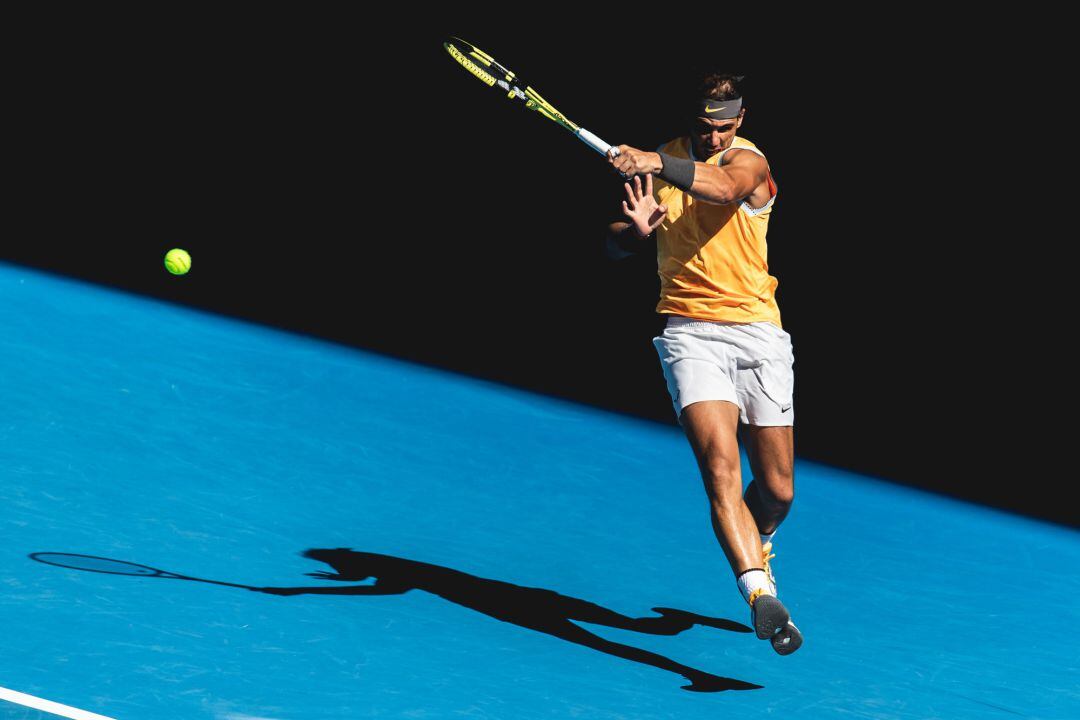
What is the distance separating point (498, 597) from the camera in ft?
20.0

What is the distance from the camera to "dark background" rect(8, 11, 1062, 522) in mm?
10664

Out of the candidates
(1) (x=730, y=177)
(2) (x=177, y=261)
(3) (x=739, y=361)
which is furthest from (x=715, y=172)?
(2) (x=177, y=261)

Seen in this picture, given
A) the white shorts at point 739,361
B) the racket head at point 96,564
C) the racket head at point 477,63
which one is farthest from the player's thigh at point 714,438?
the racket head at point 96,564

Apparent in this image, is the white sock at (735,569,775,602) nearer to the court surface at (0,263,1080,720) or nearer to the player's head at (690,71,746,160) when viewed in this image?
the court surface at (0,263,1080,720)

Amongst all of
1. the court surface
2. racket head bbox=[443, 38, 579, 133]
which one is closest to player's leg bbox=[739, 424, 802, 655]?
the court surface

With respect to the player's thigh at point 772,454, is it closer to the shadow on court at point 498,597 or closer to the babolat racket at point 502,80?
the shadow on court at point 498,597

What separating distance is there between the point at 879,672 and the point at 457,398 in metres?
3.99

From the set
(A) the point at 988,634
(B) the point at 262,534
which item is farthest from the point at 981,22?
(B) the point at 262,534

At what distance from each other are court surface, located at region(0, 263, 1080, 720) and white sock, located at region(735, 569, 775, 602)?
34cm

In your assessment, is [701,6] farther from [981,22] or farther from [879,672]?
[879,672]

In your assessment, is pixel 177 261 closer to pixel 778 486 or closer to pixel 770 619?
pixel 778 486

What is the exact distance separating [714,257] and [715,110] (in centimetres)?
52

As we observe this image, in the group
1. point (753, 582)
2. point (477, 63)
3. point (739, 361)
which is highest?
point (477, 63)

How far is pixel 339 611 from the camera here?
5.66 m
